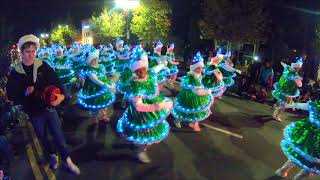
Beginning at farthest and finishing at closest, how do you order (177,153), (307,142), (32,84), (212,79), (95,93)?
(212,79), (95,93), (177,153), (307,142), (32,84)

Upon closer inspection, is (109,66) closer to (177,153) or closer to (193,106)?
(193,106)

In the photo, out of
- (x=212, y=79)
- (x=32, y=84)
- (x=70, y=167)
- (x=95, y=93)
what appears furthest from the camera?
(x=212, y=79)

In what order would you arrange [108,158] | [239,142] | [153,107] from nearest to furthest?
1. [153,107]
2. [108,158]
3. [239,142]

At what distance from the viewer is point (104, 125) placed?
1050 cm

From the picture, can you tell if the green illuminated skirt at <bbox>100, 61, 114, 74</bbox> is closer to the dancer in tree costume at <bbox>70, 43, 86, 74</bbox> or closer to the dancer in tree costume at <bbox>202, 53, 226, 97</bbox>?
the dancer in tree costume at <bbox>70, 43, 86, 74</bbox>

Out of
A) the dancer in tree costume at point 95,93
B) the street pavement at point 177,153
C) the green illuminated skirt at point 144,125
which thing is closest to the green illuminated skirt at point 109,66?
the street pavement at point 177,153

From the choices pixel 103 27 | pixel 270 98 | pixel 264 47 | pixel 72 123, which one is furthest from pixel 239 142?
pixel 103 27

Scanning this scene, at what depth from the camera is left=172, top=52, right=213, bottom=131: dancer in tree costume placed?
9391 millimetres

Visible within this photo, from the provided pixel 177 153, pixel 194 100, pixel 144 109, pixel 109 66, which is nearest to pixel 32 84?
pixel 144 109

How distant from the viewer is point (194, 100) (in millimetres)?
9375

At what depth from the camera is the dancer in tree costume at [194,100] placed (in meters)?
9.39

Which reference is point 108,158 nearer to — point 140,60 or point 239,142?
point 140,60

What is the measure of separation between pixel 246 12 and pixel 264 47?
323cm

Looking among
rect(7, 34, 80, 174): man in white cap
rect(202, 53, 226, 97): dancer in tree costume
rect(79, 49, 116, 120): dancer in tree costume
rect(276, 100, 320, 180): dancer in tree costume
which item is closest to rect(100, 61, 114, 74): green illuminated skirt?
rect(202, 53, 226, 97): dancer in tree costume
